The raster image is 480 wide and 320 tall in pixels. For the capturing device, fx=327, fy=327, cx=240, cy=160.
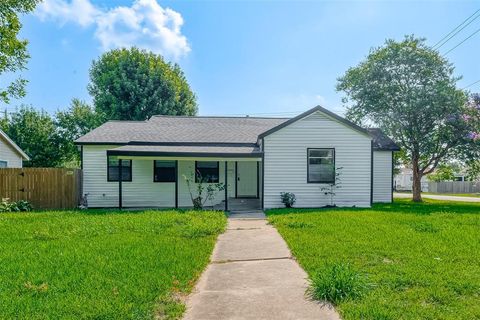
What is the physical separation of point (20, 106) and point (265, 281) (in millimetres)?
28756

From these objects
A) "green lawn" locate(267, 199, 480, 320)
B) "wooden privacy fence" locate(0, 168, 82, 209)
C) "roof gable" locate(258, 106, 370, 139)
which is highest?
"roof gable" locate(258, 106, 370, 139)

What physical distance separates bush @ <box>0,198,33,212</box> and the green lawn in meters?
10.1

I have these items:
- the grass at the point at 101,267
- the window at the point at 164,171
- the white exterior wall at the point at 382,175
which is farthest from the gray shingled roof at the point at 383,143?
the grass at the point at 101,267

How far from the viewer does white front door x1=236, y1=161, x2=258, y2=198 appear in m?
15.0

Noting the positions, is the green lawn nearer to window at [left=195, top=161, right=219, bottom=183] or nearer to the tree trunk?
window at [left=195, top=161, right=219, bottom=183]

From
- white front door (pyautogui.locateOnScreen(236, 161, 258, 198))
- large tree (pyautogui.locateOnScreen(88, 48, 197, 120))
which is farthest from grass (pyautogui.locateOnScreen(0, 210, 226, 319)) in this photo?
large tree (pyautogui.locateOnScreen(88, 48, 197, 120))

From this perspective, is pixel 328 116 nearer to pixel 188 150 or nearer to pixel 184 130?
pixel 188 150

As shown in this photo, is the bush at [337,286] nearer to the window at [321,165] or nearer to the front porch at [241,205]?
the front porch at [241,205]

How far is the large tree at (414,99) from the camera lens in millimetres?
17141

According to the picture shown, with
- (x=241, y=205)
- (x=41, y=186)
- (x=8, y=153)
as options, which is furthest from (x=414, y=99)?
(x=8, y=153)

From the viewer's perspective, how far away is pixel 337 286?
12.7 ft

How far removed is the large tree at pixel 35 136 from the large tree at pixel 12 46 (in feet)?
44.5

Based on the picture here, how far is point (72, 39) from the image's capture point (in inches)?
555

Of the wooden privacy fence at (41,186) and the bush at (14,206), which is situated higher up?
the wooden privacy fence at (41,186)
